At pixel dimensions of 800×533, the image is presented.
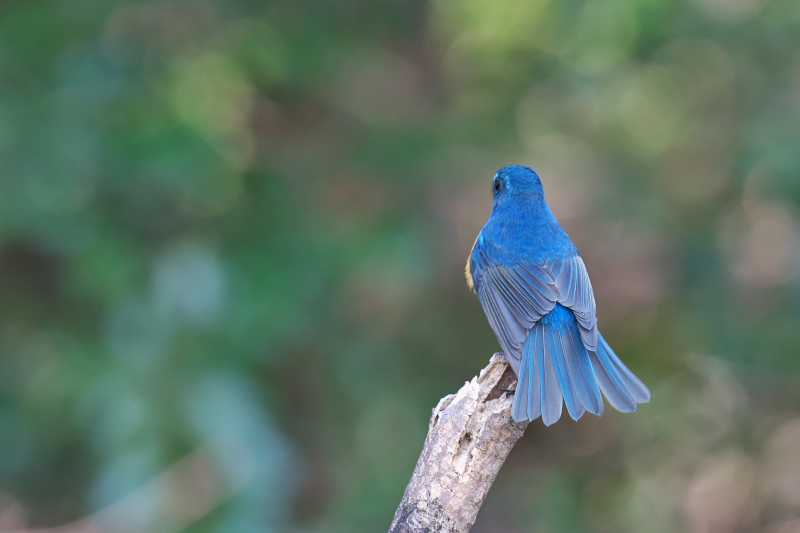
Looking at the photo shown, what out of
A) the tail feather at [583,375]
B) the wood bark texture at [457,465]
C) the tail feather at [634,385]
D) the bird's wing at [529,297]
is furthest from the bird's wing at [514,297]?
the wood bark texture at [457,465]

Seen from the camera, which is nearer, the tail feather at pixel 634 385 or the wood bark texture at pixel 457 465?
the wood bark texture at pixel 457 465

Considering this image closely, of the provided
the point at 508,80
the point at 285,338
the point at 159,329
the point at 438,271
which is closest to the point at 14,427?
the point at 159,329

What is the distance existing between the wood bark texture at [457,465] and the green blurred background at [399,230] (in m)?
2.02

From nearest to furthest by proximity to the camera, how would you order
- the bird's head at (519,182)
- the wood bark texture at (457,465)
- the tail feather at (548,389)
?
the wood bark texture at (457,465), the tail feather at (548,389), the bird's head at (519,182)

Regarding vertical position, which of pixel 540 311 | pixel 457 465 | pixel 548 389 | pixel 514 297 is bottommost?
pixel 457 465

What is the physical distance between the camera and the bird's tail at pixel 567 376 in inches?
82.0

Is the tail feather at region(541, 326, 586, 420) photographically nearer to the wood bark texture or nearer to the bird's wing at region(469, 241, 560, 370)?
the bird's wing at region(469, 241, 560, 370)

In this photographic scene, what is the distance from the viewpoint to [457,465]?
1787 millimetres

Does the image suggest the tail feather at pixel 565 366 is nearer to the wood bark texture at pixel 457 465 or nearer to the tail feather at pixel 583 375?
the tail feather at pixel 583 375

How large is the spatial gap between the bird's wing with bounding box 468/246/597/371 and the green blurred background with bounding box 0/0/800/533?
138 cm

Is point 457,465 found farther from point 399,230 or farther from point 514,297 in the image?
point 399,230

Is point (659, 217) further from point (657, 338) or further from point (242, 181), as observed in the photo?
point (242, 181)

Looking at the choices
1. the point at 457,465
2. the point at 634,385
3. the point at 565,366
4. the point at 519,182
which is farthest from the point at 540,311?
the point at 457,465

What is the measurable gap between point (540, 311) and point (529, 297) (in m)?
0.10
